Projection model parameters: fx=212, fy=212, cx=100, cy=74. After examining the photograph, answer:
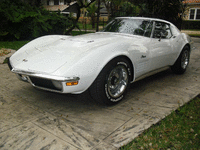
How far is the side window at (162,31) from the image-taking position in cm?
415

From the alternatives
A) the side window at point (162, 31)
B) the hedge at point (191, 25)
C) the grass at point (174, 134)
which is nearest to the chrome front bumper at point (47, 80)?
the grass at point (174, 134)

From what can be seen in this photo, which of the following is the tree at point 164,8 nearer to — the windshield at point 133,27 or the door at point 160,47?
the door at point 160,47

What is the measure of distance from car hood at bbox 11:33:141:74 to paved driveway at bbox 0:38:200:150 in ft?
1.71

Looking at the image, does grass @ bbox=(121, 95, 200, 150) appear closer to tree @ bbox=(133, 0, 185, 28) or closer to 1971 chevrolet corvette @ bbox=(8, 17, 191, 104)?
1971 chevrolet corvette @ bbox=(8, 17, 191, 104)

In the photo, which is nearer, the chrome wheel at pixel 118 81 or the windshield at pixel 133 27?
the chrome wheel at pixel 118 81

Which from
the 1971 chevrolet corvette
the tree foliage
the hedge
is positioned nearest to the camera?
the 1971 chevrolet corvette

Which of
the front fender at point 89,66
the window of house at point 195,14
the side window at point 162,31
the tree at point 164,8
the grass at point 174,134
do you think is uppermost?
the window of house at point 195,14

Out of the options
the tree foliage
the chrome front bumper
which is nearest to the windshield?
the chrome front bumper

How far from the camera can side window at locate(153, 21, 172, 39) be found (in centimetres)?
415

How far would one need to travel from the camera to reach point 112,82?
328cm

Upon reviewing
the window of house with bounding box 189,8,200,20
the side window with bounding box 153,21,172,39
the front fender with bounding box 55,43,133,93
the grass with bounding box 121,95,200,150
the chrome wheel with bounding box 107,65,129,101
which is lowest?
the grass with bounding box 121,95,200,150

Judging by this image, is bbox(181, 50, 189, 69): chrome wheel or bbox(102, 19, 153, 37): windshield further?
bbox(181, 50, 189, 69): chrome wheel

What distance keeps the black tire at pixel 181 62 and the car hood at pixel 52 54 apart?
218 cm

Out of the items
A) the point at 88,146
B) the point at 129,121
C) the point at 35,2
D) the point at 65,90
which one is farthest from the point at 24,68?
the point at 35,2
